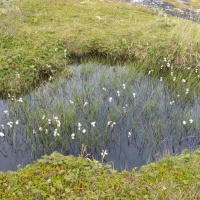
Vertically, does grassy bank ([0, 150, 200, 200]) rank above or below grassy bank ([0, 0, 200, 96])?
below

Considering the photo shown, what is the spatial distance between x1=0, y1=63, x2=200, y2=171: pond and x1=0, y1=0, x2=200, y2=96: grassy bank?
122 cm

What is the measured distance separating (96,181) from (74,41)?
7.41m

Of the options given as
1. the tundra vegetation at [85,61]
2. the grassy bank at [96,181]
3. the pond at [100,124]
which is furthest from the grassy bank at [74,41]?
the grassy bank at [96,181]

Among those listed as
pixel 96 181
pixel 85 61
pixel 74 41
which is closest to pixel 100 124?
pixel 96 181

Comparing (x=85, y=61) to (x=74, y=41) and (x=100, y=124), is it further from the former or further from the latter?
(x=100, y=124)

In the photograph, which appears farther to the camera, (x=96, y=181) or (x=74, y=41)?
(x=74, y=41)

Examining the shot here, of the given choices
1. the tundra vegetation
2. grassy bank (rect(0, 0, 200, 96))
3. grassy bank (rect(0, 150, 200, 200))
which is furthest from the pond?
grassy bank (rect(0, 0, 200, 96))

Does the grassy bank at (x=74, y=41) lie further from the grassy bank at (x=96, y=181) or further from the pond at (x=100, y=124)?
the grassy bank at (x=96, y=181)

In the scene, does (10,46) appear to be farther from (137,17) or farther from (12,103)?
(137,17)

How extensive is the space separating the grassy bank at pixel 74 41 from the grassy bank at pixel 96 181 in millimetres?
3807

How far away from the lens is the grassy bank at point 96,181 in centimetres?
468

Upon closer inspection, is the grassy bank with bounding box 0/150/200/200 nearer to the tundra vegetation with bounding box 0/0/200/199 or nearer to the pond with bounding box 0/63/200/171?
the tundra vegetation with bounding box 0/0/200/199

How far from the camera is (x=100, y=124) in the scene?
7027 millimetres

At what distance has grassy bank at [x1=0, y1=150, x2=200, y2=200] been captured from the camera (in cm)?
468
